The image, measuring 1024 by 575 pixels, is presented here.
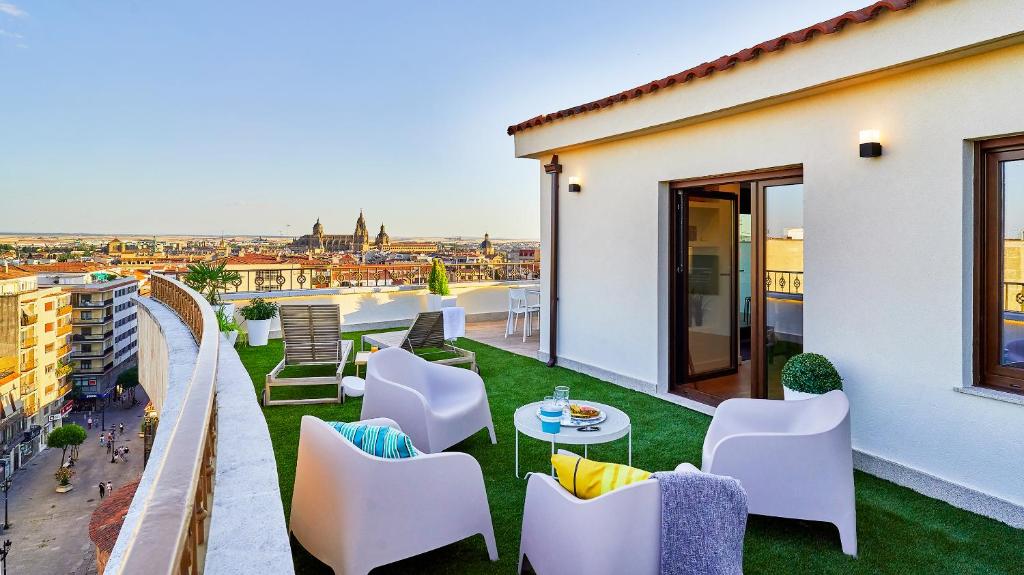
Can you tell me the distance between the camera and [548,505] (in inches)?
92.7

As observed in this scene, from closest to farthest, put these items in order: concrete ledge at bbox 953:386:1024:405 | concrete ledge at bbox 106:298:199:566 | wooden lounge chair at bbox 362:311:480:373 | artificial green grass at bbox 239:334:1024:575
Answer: concrete ledge at bbox 106:298:199:566 < artificial green grass at bbox 239:334:1024:575 < concrete ledge at bbox 953:386:1024:405 < wooden lounge chair at bbox 362:311:480:373

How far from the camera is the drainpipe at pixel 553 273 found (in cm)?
730

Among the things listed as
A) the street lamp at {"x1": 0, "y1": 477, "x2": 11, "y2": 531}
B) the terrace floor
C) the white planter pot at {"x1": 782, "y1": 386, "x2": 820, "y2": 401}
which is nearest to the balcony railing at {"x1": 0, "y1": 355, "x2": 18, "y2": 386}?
the street lamp at {"x1": 0, "y1": 477, "x2": 11, "y2": 531}

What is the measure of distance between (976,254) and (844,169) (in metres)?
1.06

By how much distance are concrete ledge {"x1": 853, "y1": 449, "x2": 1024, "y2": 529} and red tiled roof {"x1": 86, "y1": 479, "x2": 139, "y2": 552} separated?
5.44m

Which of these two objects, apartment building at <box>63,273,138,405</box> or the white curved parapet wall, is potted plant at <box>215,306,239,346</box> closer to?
the white curved parapet wall

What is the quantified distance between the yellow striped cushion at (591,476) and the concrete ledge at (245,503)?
112 cm

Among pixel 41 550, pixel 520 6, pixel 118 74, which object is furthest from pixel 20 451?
pixel 520 6

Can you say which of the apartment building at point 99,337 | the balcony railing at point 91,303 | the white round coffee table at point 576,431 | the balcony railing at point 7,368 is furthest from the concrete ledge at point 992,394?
the balcony railing at point 91,303

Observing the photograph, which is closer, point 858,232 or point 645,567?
point 645,567

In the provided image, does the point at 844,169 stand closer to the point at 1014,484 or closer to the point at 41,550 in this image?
the point at 1014,484

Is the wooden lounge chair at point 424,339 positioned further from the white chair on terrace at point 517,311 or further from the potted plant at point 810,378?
the potted plant at point 810,378

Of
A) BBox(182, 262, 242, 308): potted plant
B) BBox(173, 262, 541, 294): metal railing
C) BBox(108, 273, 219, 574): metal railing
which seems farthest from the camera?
BBox(173, 262, 541, 294): metal railing

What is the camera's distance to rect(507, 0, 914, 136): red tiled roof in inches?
144
